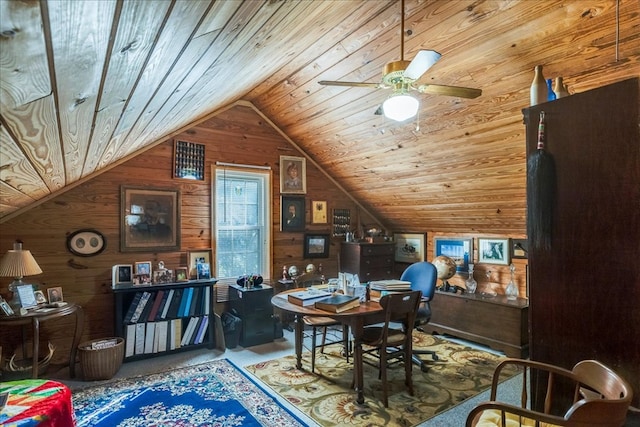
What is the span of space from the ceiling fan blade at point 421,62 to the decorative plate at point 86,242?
129 inches

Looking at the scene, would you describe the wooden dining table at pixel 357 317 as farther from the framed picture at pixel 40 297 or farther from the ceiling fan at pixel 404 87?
the framed picture at pixel 40 297

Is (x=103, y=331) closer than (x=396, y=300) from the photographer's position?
No

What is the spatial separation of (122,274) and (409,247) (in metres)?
3.69

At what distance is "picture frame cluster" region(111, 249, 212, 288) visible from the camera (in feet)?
11.7

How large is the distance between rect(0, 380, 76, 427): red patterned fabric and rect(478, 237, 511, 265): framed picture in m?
4.15

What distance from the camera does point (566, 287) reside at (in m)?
1.54

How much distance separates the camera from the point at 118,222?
143 inches

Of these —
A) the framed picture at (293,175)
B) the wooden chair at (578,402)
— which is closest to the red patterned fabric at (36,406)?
the wooden chair at (578,402)

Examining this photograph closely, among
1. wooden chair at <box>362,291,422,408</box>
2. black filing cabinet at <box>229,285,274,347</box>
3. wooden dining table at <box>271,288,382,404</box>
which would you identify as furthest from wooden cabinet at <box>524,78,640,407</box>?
black filing cabinet at <box>229,285,274,347</box>

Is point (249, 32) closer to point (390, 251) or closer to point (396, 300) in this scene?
point (396, 300)

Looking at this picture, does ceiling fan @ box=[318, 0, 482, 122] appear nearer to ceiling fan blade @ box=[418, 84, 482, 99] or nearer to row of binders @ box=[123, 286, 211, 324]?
ceiling fan blade @ box=[418, 84, 482, 99]

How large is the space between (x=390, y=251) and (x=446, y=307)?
3.82 feet

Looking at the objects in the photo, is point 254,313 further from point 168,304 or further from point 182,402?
point 182,402

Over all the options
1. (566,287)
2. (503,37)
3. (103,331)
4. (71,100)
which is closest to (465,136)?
(503,37)
